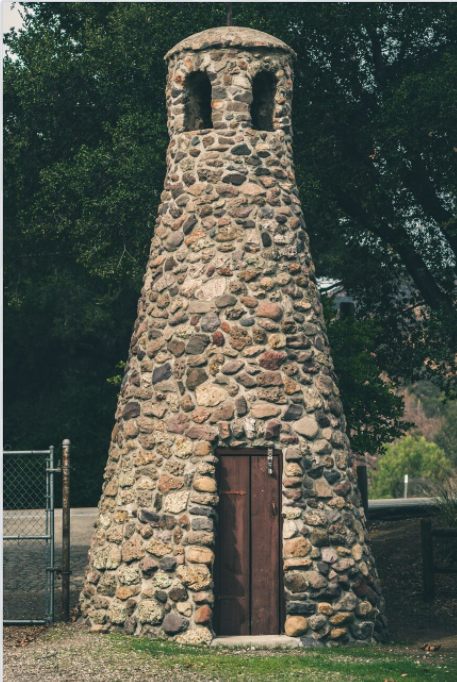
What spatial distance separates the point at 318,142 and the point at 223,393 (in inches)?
366

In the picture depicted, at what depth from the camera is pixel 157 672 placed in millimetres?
11828

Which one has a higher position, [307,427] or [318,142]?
[318,142]

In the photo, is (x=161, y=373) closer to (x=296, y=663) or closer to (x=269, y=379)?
(x=269, y=379)

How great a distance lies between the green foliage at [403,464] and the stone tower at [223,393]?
39.9 m

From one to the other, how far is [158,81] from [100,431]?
39.7ft

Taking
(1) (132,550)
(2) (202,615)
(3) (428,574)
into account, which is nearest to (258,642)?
(2) (202,615)

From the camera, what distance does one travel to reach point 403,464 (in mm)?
55312

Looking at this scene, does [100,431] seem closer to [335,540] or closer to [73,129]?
[73,129]

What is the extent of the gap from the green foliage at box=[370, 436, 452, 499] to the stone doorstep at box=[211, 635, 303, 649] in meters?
40.3

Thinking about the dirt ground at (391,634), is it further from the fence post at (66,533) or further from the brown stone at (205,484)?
the brown stone at (205,484)

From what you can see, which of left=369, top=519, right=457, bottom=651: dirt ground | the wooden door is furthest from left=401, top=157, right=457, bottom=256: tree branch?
the wooden door

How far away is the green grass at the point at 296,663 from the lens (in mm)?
11789

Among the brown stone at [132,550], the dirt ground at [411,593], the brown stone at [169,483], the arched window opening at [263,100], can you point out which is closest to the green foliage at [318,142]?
the dirt ground at [411,593]

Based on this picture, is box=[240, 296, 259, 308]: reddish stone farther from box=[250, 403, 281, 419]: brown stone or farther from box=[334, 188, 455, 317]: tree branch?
box=[334, 188, 455, 317]: tree branch
